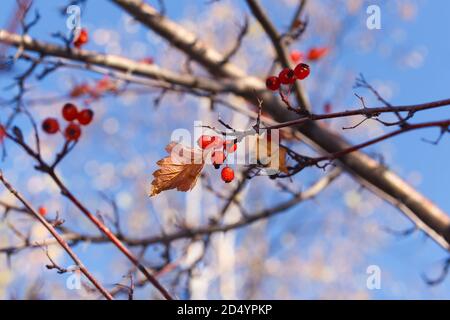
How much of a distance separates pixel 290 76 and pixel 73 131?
0.92 m

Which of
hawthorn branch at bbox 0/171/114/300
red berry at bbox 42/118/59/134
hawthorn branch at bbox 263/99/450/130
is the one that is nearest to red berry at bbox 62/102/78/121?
red berry at bbox 42/118/59/134

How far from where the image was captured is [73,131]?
1.97 m

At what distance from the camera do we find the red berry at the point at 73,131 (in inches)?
75.3

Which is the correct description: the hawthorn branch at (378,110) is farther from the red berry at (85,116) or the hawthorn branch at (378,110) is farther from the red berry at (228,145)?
the red berry at (85,116)

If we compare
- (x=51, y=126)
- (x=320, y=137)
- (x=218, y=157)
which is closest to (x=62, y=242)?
(x=218, y=157)

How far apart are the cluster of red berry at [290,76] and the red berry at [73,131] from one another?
2.61 feet

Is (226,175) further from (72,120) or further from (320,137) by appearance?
(320,137)

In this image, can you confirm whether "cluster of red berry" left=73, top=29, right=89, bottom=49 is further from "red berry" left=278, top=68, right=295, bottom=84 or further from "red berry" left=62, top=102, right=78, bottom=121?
"red berry" left=278, top=68, right=295, bottom=84

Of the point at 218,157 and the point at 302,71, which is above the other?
the point at 302,71

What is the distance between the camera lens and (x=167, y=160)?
1.39 metres

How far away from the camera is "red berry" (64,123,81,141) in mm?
1912

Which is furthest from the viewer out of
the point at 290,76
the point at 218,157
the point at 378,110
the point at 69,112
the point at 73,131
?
the point at 69,112
